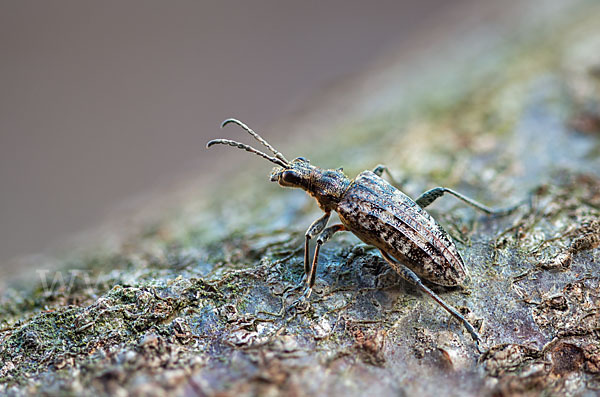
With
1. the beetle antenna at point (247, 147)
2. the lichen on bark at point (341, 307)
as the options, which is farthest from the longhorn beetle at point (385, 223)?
the lichen on bark at point (341, 307)

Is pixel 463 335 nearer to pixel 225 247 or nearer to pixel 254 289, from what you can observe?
pixel 254 289

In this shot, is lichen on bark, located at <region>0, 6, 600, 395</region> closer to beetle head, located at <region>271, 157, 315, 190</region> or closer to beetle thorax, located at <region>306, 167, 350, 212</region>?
beetle thorax, located at <region>306, 167, 350, 212</region>

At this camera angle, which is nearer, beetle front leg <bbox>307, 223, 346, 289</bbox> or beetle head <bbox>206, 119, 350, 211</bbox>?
beetle front leg <bbox>307, 223, 346, 289</bbox>

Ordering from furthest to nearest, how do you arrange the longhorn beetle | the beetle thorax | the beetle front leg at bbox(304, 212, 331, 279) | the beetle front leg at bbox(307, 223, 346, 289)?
the beetle thorax, the beetle front leg at bbox(304, 212, 331, 279), the beetle front leg at bbox(307, 223, 346, 289), the longhorn beetle

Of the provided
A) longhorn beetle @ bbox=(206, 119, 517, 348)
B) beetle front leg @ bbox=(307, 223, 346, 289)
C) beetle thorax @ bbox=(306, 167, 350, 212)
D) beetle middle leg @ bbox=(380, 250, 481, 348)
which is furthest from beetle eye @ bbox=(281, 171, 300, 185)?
beetle middle leg @ bbox=(380, 250, 481, 348)

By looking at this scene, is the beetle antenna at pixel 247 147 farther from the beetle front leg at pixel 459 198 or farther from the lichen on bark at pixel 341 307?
the beetle front leg at pixel 459 198

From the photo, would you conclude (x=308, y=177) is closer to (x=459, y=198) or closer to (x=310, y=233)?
(x=310, y=233)

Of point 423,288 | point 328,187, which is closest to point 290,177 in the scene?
point 328,187
